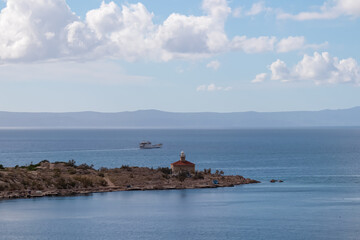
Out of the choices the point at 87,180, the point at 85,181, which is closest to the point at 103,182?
the point at 87,180

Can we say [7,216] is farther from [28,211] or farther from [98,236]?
[98,236]

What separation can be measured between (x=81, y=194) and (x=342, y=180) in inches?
1879

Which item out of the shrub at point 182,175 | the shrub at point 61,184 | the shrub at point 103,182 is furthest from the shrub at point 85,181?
the shrub at point 182,175

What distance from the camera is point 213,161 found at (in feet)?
490

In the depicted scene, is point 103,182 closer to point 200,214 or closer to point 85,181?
point 85,181

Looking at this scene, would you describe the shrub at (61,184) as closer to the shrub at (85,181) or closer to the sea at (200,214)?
the shrub at (85,181)

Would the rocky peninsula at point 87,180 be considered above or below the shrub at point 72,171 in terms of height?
below

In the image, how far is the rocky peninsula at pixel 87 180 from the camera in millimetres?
85875

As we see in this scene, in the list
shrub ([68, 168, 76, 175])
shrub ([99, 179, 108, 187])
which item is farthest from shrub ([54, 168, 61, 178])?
shrub ([99, 179, 108, 187])

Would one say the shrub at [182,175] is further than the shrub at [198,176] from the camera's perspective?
No

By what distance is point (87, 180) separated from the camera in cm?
9175

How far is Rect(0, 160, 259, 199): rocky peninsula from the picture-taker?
8588cm

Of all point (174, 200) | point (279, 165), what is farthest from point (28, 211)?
point (279, 165)

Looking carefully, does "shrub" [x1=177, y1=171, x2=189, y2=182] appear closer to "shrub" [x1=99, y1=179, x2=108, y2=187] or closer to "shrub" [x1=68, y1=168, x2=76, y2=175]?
"shrub" [x1=99, y1=179, x2=108, y2=187]
